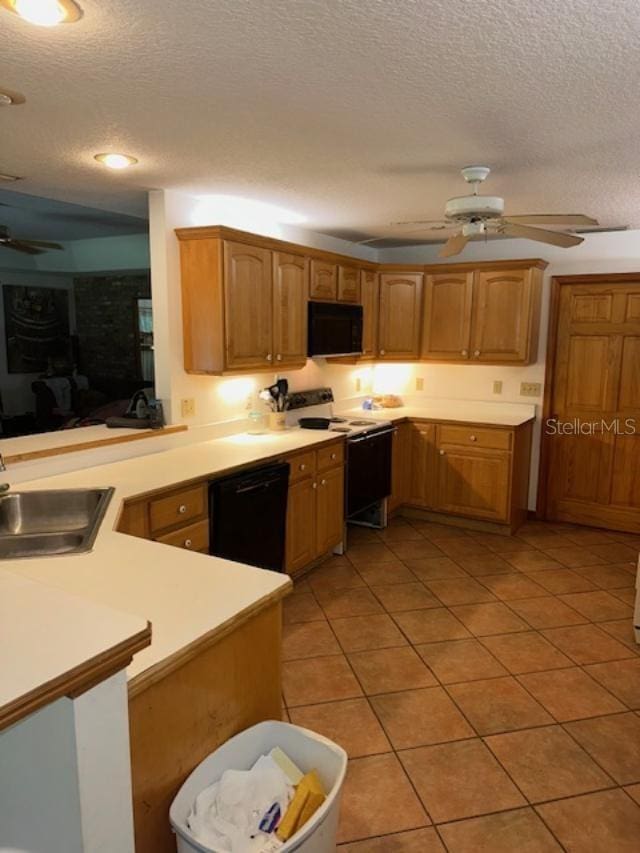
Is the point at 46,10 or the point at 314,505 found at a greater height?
the point at 46,10

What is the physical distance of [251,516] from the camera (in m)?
3.10

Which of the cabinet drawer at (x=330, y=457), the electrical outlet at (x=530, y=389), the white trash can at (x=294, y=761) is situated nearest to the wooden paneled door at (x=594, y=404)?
the electrical outlet at (x=530, y=389)

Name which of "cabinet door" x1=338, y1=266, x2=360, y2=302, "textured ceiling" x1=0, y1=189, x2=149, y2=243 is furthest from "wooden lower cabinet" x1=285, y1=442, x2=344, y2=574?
"textured ceiling" x1=0, y1=189, x2=149, y2=243

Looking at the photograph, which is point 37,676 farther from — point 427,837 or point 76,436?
point 76,436

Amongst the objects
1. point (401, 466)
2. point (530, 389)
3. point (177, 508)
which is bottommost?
point (401, 466)

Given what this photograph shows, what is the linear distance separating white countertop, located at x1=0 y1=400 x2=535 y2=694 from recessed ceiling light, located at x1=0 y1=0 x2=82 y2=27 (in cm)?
133

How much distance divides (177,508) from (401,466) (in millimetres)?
2567

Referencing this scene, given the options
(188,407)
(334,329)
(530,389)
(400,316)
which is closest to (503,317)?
(530,389)

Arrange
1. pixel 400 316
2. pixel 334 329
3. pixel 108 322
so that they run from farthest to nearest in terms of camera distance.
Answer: pixel 108 322
pixel 400 316
pixel 334 329

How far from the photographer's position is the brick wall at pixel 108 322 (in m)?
5.84

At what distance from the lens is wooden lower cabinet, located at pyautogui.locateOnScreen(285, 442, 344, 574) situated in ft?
11.7

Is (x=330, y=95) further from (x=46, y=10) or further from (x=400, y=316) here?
(x=400, y=316)

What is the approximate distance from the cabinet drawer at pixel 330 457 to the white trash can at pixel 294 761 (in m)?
2.33

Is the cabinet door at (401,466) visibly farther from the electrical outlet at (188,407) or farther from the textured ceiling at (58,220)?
the textured ceiling at (58,220)
